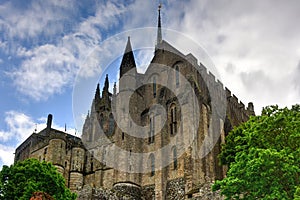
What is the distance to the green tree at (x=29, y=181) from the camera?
3238 centimetres

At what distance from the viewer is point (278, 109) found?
2709cm

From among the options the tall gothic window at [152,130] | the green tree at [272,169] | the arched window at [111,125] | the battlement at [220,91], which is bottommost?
the green tree at [272,169]

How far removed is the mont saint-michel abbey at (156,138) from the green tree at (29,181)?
7730 millimetres

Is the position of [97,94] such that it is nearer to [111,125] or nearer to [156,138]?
[111,125]

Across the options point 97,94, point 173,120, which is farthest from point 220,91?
point 97,94

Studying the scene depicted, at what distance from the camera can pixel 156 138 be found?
47438mm

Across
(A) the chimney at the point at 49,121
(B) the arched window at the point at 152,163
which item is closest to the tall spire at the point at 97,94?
(A) the chimney at the point at 49,121

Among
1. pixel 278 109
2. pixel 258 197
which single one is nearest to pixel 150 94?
pixel 278 109

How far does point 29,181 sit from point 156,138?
18.6 metres

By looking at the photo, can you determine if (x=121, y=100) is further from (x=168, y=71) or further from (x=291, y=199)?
(x=291, y=199)

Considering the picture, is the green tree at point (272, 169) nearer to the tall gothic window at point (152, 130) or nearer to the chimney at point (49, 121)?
the tall gothic window at point (152, 130)

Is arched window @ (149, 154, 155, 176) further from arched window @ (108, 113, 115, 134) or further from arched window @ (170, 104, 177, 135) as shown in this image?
arched window @ (108, 113, 115, 134)

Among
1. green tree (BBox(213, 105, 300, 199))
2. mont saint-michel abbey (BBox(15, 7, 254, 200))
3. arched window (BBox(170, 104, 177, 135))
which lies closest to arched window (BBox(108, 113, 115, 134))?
mont saint-michel abbey (BBox(15, 7, 254, 200))

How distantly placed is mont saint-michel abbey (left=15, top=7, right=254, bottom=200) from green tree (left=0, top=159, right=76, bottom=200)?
25.4 ft
